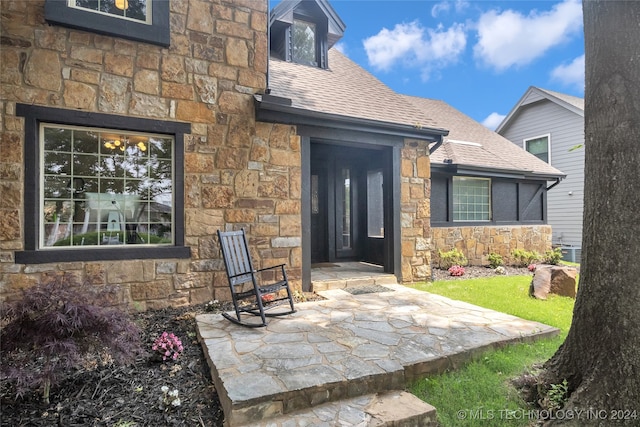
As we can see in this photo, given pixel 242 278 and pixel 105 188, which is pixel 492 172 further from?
pixel 105 188

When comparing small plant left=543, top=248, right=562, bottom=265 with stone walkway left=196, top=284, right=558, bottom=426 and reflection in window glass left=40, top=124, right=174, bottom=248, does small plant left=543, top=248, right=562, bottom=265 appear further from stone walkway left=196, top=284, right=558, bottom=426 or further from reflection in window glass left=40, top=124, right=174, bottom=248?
reflection in window glass left=40, top=124, right=174, bottom=248

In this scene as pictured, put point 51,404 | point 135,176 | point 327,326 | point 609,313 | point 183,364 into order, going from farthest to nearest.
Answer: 1. point 135,176
2. point 327,326
3. point 183,364
4. point 51,404
5. point 609,313

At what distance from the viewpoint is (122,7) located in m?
4.08

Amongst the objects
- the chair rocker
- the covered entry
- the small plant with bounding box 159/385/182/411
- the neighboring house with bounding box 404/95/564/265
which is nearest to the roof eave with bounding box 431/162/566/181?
the neighboring house with bounding box 404/95/564/265

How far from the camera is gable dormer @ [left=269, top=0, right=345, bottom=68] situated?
6824mm

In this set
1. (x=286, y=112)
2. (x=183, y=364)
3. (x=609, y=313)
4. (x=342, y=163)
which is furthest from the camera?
(x=342, y=163)

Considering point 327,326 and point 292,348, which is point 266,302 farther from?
point 292,348

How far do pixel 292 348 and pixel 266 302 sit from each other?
123 cm

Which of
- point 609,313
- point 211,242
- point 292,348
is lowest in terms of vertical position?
point 292,348

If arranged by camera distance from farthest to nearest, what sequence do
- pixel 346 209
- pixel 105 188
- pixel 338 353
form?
1. pixel 346 209
2. pixel 105 188
3. pixel 338 353

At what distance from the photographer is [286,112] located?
4656 mm

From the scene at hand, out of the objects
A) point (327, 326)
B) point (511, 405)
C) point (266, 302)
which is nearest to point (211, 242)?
point (266, 302)

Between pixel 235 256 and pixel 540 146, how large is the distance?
13890 millimetres

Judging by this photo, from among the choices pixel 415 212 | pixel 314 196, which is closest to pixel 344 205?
pixel 314 196
